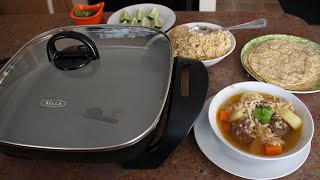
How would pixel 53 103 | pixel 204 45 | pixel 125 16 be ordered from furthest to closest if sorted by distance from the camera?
pixel 125 16 < pixel 204 45 < pixel 53 103

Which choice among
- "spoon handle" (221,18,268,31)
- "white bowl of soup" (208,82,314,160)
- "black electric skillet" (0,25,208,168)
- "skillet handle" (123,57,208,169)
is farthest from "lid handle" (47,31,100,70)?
"spoon handle" (221,18,268,31)

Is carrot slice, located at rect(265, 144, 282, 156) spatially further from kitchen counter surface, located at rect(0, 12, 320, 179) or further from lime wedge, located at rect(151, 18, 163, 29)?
lime wedge, located at rect(151, 18, 163, 29)

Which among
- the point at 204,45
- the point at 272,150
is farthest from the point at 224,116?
the point at 204,45

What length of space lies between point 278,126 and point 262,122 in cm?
4

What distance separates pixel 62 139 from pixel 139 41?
32 centimetres

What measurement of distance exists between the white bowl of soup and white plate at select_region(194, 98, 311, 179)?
3 cm

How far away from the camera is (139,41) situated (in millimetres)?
761

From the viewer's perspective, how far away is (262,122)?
2.32ft

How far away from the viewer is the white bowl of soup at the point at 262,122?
2.15 feet

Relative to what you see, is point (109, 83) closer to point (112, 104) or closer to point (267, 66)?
point (112, 104)

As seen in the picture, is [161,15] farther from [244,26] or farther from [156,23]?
[244,26]

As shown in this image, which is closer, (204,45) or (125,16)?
(204,45)

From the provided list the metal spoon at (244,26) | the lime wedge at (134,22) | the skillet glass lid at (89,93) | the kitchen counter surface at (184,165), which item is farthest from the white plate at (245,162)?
the lime wedge at (134,22)

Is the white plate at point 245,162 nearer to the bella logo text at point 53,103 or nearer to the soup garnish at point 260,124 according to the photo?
the soup garnish at point 260,124
